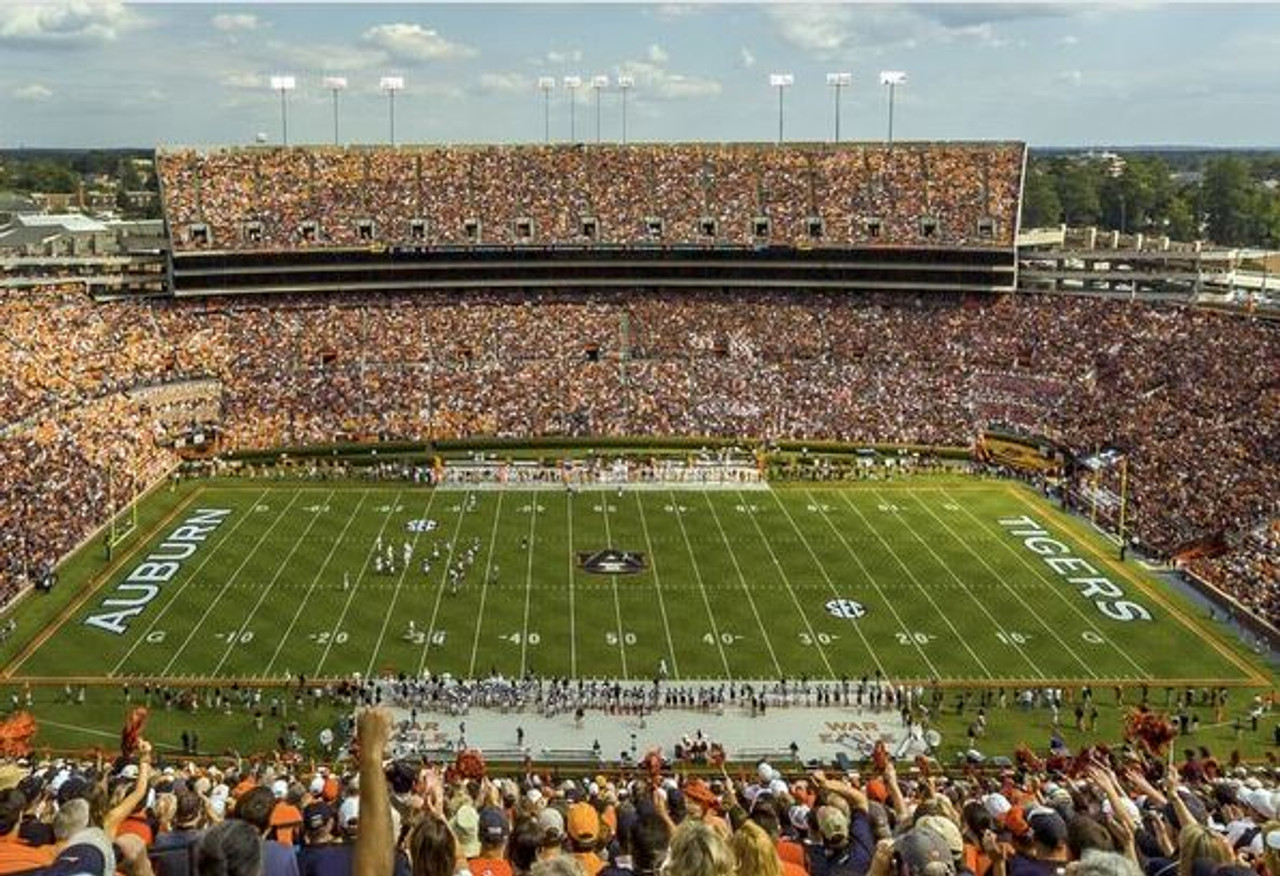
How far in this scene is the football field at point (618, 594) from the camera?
3184 cm

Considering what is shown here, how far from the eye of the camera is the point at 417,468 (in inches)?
1966

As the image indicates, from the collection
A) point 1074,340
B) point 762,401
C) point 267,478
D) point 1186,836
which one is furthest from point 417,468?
point 1186,836

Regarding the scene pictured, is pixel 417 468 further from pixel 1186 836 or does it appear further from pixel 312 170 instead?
pixel 1186 836

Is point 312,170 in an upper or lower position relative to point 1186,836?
upper

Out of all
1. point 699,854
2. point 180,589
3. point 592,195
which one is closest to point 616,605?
point 180,589

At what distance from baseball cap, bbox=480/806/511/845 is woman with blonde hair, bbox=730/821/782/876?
9.75 feet

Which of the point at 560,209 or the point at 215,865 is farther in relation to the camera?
the point at 560,209

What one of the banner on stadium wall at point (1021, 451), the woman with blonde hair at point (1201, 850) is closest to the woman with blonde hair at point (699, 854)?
the woman with blonde hair at point (1201, 850)

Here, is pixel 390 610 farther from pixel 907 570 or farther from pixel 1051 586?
pixel 1051 586

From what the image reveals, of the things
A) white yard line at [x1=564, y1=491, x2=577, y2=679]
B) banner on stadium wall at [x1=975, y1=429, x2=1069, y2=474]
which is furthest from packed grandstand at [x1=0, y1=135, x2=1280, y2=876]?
white yard line at [x1=564, y1=491, x2=577, y2=679]

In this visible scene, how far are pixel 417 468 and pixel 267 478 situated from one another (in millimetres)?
5615

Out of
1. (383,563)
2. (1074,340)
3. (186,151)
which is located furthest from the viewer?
(186,151)

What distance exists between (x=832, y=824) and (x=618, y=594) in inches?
1155

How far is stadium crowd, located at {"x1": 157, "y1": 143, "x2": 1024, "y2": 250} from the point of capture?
6775 cm
